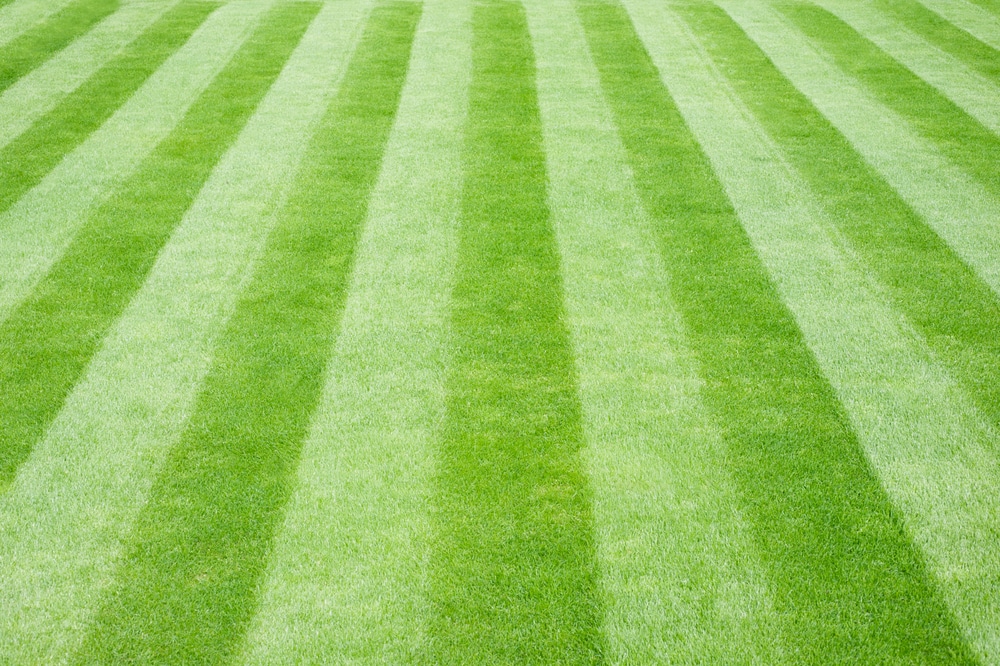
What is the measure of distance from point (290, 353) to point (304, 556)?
5.20 feet

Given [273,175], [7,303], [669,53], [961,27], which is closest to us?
[7,303]

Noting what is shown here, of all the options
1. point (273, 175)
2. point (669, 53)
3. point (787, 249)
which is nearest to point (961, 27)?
point (669, 53)

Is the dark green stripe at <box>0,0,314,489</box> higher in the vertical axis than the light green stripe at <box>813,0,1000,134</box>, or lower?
lower

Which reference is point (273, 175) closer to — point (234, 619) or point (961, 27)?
point (234, 619)

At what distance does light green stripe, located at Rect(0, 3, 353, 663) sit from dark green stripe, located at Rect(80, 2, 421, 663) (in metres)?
0.12

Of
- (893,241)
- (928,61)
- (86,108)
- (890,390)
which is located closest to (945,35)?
(928,61)

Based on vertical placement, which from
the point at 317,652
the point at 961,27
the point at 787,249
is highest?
the point at 961,27

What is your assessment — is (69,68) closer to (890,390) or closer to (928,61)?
(890,390)

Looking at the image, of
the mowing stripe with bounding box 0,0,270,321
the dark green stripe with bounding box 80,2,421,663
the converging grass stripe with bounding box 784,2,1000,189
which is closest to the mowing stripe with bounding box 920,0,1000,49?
the converging grass stripe with bounding box 784,2,1000,189

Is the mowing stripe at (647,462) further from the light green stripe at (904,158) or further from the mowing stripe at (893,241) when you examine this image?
the light green stripe at (904,158)

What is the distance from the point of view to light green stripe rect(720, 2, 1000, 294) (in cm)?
605

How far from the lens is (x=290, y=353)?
4.82 metres

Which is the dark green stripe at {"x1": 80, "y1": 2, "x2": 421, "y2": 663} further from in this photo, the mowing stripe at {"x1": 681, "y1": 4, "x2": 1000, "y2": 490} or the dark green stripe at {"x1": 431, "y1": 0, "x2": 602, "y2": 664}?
the mowing stripe at {"x1": 681, "y1": 4, "x2": 1000, "y2": 490}

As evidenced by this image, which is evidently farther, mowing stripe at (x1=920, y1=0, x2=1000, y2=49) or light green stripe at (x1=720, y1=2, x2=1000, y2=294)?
mowing stripe at (x1=920, y1=0, x2=1000, y2=49)
